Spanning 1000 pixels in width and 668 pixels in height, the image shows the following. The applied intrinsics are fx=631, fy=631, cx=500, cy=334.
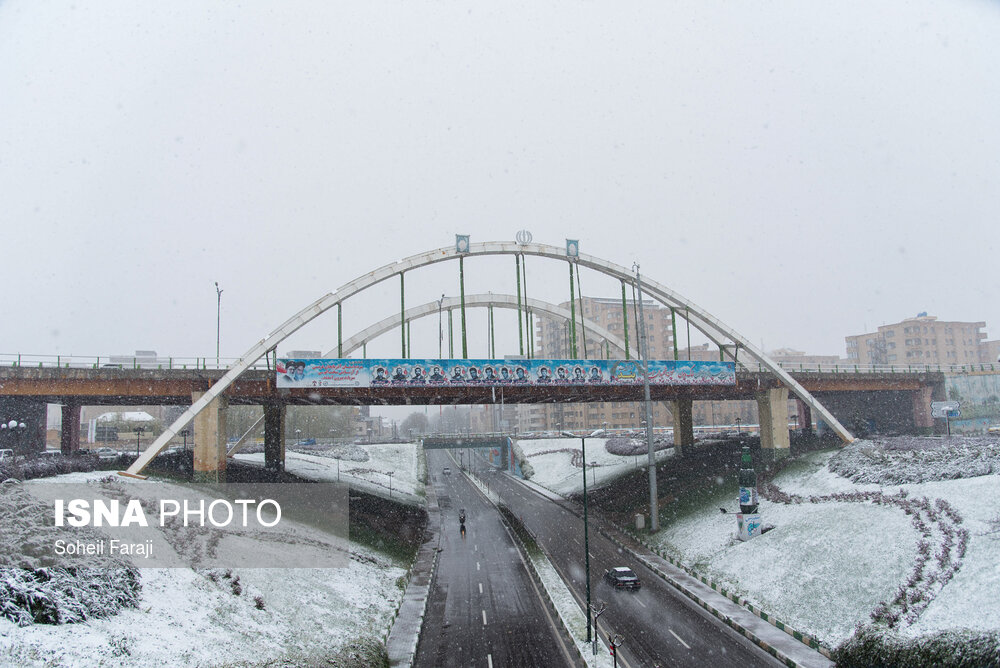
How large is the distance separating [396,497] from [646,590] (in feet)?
117

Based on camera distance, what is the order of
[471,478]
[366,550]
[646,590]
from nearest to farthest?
[646,590], [366,550], [471,478]

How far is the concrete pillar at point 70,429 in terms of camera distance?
5809cm

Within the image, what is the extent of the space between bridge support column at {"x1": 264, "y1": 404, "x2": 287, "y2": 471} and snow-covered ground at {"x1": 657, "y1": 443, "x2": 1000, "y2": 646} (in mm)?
36110

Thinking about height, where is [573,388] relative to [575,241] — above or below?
below

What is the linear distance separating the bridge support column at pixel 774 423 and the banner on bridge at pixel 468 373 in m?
10.4

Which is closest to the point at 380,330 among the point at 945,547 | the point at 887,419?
the point at 945,547

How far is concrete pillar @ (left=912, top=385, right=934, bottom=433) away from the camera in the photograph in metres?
69.7

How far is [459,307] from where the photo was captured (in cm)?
6619

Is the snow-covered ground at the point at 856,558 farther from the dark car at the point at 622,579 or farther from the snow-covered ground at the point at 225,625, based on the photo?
the snow-covered ground at the point at 225,625

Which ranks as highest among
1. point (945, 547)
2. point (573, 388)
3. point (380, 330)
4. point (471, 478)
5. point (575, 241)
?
point (575, 241)

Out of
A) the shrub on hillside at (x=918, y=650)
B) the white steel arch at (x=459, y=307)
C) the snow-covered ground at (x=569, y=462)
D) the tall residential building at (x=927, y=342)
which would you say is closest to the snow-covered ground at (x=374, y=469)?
the white steel arch at (x=459, y=307)

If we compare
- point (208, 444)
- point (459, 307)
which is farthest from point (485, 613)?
point (459, 307)

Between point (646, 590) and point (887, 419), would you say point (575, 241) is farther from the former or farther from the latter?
point (887, 419)

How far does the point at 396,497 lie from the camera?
61781mm
